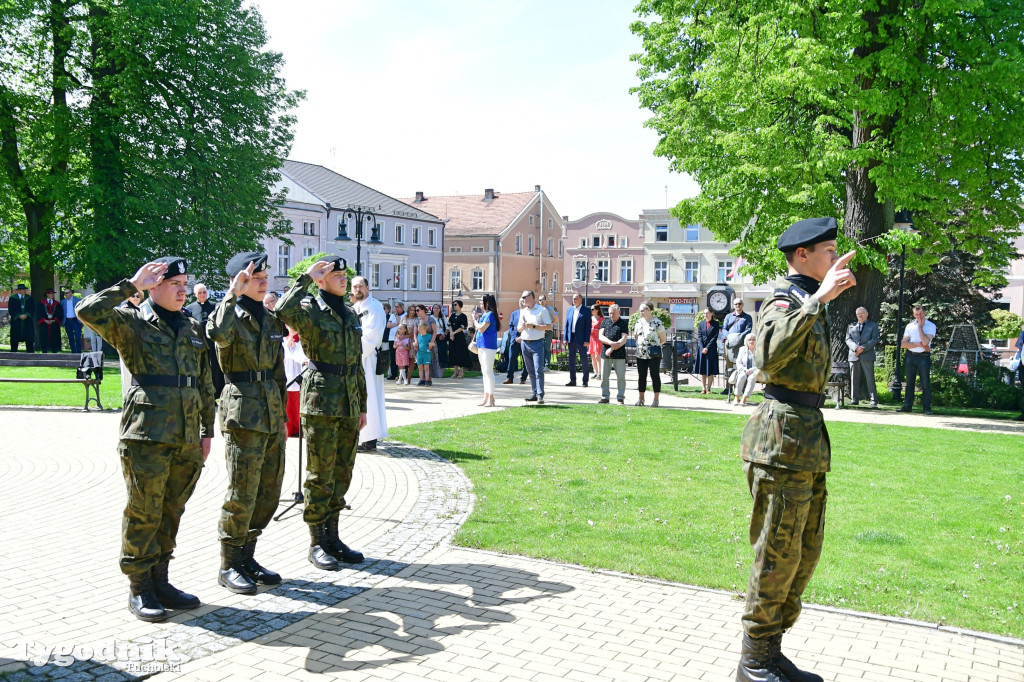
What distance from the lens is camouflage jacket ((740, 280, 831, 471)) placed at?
4.21 m

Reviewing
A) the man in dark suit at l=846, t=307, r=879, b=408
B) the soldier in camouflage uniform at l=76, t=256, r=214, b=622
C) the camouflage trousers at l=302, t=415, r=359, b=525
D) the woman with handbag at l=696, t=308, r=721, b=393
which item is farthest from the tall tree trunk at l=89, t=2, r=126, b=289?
the soldier in camouflage uniform at l=76, t=256, r=214, b=622

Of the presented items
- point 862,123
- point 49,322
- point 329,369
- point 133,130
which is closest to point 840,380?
point 862,123

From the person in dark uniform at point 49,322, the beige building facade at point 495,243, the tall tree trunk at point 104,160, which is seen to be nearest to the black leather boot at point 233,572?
the tall tree trunk at point 104,160

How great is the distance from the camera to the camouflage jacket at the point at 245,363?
18.8 ft

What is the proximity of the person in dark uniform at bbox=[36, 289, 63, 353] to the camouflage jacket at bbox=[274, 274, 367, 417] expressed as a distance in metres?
25.7

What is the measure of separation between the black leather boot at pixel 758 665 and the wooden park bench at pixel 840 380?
14.5 metres

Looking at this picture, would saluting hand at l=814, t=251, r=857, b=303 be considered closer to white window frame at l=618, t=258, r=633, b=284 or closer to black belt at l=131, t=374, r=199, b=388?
black belt at l=131, t=374, r=199, b=388

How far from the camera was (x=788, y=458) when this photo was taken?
424cm

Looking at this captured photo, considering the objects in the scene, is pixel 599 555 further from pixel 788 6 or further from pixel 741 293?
pixel 741 293

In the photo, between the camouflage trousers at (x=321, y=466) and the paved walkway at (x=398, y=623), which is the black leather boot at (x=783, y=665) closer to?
the paved walkway at (x=398, y=623)

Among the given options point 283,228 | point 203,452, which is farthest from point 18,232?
point 203,452

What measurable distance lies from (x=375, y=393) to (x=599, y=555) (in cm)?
479

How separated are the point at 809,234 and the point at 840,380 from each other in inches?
582

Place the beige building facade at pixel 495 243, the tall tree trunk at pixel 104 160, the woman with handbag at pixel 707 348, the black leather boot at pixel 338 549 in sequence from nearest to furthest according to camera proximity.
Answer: the black leather boot at pixel 338 549 → the woman with handbag at pixel 707 348 → the tall tree trunk at pixel 104 160 → the beige building facade at pixel 495 243
